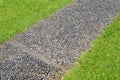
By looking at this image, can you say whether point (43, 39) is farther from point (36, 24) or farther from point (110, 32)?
point (110, 32)

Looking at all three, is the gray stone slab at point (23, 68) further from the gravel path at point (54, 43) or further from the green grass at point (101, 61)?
the green grass at point (101, 61)

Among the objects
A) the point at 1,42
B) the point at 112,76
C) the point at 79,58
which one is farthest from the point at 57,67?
the point at 1,42

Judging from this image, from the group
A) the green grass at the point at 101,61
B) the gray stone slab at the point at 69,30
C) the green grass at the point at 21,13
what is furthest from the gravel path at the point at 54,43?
the green grass at the point at 21,13

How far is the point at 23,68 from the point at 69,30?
4.76m

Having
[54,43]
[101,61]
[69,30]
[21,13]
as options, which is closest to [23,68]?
[54,43]

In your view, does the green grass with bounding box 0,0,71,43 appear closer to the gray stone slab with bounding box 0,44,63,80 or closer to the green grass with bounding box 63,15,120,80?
the gray stone slab with bounding box 0,44,63,80

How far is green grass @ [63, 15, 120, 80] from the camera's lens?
11.7 meters

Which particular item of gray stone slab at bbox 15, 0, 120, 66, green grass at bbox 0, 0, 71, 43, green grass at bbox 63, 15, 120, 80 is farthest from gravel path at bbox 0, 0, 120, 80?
green grass at bbox 0, 0, 71, 43

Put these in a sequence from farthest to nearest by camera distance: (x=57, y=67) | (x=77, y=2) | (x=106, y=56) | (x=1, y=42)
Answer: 1. (x=77, y=2)
2. (x=1, y=42)
3. (x=106, y=56)
4. (x=57, y=67)

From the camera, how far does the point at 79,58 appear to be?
42.6 feet

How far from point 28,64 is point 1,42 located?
292 cm

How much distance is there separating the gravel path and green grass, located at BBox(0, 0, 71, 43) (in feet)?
1.83

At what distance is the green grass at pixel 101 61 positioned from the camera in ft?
38.3

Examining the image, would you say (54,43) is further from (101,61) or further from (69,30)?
(101,61)
